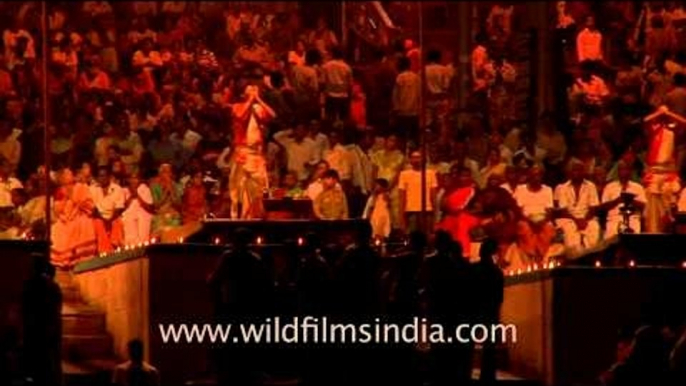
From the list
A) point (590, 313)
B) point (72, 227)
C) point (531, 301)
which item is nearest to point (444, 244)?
point (590, 313)

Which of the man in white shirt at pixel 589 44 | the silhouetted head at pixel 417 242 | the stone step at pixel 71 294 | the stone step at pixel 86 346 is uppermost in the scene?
the man in white shirt at pixel 589 44

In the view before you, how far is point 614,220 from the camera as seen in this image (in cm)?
3644

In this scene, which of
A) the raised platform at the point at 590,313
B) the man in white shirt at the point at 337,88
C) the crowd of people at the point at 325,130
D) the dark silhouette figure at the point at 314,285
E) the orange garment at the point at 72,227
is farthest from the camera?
the man in white shirt at the point at 337,88

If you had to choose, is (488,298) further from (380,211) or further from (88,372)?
(380,211)

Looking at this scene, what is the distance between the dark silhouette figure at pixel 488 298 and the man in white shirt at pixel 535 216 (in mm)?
6084

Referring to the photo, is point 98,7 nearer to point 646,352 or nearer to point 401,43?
point 401,43

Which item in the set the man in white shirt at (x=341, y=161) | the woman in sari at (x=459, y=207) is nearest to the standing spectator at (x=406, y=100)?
the man in white shirt at (x=341, y=161)

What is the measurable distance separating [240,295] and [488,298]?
97.1 inches

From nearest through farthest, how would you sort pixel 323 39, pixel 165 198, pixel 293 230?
pixel 293 230 → pixel 165 198 → pixel 323 39

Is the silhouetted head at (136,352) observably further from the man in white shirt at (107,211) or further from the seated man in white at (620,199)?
the seated man in white at (620,199)

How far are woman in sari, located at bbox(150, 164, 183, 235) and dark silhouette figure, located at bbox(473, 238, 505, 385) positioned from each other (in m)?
8.81

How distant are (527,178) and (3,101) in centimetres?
821

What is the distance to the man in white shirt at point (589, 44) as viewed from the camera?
142 feet

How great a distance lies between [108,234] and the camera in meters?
37.4
